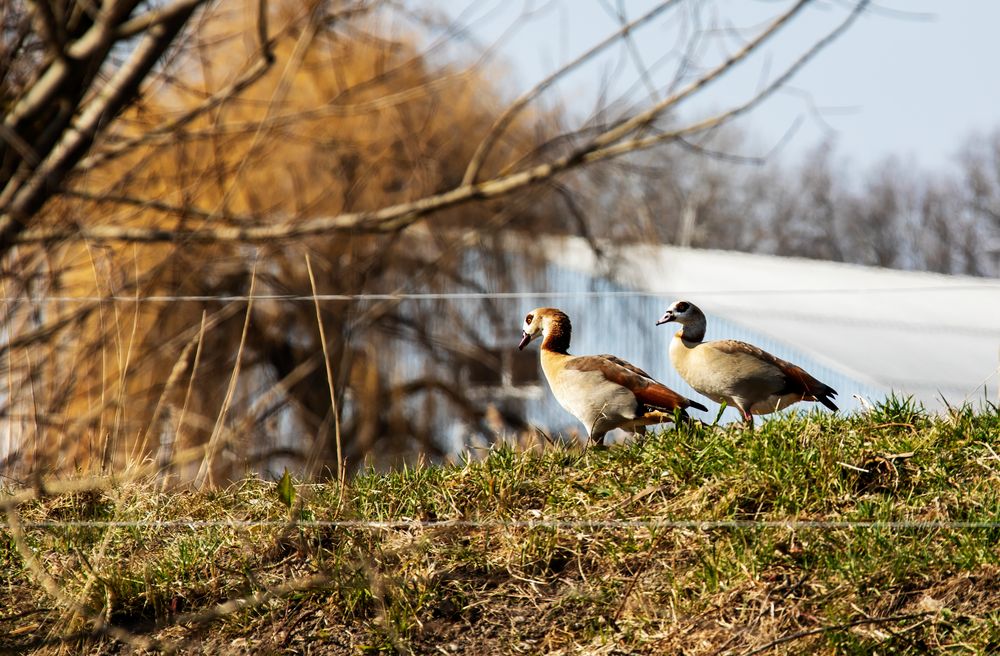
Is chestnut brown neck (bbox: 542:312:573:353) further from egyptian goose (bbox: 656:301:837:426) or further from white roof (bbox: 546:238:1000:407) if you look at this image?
white roof (bbox: 546:238:1000:407)

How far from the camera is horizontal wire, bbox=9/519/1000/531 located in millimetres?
3879

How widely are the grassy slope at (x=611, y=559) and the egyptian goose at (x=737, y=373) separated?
0.43 feet

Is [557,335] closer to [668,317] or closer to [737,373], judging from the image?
[668,317]

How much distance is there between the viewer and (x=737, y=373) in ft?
14.9

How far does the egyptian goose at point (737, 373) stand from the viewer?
4562mm

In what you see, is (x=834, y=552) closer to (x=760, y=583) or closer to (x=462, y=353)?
Answer: (x=760, y=583)

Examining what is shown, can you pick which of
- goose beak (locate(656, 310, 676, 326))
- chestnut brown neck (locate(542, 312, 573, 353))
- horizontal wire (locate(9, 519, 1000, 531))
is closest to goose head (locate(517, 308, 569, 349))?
chestnut brown neck (locate(542, 312, 573, 353))

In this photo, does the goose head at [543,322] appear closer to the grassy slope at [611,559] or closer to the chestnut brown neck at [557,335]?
the chestnut brown neck at [557,335]

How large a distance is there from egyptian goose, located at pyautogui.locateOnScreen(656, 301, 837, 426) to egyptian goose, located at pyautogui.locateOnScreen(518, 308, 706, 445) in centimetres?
12

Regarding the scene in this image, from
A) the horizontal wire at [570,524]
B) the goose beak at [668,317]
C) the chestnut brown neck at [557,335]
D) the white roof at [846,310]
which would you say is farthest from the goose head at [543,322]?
the white roof at [846,310]

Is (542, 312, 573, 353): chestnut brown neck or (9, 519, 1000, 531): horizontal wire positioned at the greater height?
(542, 312, 573, 353): chestnut brown neck

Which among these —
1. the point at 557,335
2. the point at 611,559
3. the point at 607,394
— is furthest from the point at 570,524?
the point at 557,335

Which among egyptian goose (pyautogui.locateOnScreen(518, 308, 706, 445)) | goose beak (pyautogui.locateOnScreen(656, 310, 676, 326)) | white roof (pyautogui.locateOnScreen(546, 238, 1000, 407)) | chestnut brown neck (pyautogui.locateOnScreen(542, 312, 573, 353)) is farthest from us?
white roof (pyautogui.locateOnScreen(546, 238, 1000, 407))

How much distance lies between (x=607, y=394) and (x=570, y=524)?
0.62 metres
